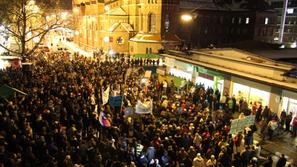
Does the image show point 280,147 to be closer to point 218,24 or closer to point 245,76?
point 245,76

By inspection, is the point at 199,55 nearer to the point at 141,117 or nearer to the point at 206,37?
the point at 141,117

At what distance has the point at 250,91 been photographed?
22.4 m

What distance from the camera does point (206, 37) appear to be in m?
57.9

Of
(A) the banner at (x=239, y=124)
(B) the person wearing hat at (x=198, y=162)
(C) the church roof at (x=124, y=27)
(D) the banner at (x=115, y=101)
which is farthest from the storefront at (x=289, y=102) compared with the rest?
(C) the church roof at (x=124, y=27)

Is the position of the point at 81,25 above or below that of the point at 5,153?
above

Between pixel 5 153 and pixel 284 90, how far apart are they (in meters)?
15.3

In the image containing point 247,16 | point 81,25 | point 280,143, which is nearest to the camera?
point 280,143

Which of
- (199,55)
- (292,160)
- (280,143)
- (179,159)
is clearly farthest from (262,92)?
(179,159)

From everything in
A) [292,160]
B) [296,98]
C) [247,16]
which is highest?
[247,16]

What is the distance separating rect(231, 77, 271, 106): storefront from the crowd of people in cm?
140

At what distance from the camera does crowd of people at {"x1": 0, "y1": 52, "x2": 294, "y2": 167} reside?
1273 cm

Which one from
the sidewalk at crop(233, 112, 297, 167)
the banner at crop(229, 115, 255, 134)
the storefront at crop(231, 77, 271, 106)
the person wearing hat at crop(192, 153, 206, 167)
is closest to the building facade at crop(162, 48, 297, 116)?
the storefront at crop(231, 77, 271, 106)

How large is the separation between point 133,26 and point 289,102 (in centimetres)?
4003

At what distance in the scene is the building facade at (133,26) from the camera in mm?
51094
